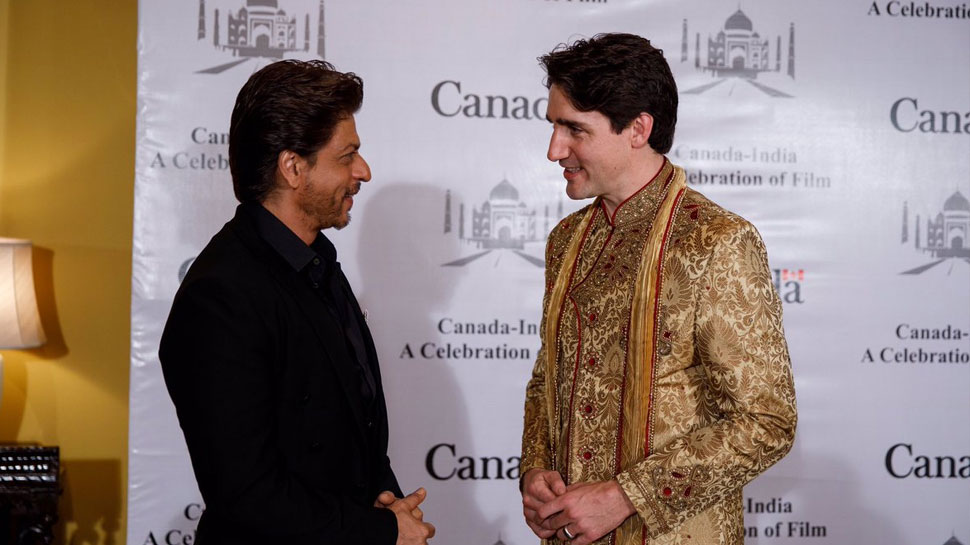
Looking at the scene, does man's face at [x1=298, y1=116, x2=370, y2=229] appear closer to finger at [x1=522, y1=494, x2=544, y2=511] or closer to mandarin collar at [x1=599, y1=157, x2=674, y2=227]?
mandarin collar at [x1=599, y1=157, x2=674, y2=227]

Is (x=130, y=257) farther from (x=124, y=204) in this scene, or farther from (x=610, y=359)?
(x=610, y=359)

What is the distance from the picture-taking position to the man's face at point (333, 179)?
187cm

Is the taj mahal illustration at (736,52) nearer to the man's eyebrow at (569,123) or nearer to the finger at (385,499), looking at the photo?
the man's eyebrow at (569,123)

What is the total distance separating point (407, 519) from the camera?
1808 mm

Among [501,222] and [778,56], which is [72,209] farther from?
[778,56]

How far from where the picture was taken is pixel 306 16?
3244 millimetres

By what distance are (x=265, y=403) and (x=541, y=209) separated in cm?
188

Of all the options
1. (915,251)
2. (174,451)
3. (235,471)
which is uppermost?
(915,251)

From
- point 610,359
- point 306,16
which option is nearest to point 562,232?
point 610,359

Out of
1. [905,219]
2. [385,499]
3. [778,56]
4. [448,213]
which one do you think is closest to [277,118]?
[385,499]

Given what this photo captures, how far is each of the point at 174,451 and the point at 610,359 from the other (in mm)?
1952

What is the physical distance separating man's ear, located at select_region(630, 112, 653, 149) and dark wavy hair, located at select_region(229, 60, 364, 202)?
1.97 ft

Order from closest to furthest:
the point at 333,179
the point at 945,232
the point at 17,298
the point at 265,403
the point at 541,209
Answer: the point at 265,403, the point at 333,179, the point at 17,298, the point at 541,209, the point at 945,232

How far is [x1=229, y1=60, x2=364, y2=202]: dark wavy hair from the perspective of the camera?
1.80 m
